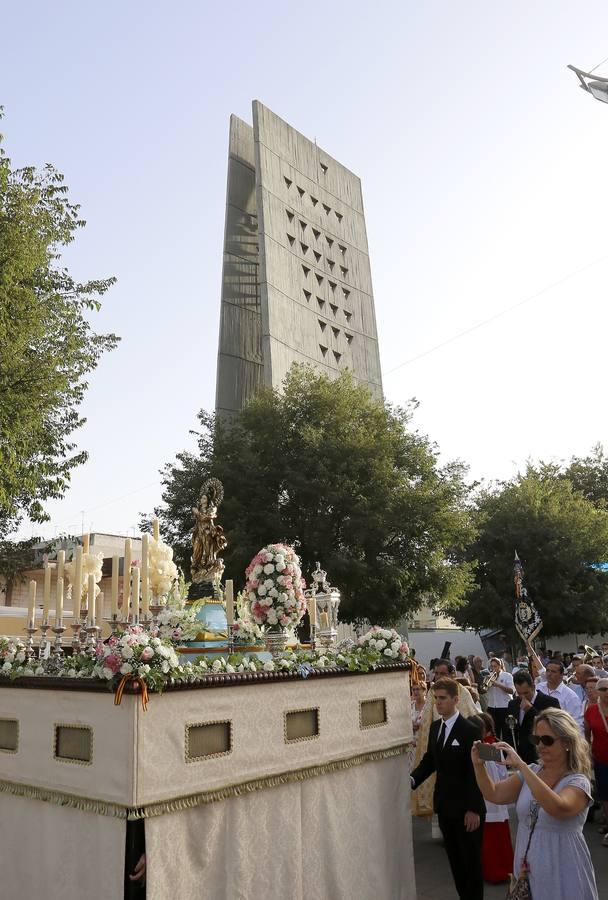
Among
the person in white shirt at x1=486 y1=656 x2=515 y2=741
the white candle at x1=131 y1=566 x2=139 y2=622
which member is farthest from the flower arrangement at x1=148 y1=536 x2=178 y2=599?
the person in white shirt at x1=486 y1=656 x2=515 y2=741

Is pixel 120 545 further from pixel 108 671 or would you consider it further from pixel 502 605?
pixel 108 671

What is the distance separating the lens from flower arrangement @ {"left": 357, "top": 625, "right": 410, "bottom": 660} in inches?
308

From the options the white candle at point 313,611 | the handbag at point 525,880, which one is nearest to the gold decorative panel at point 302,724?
the handbag at point 525,880

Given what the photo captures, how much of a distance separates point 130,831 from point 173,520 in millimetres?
25067

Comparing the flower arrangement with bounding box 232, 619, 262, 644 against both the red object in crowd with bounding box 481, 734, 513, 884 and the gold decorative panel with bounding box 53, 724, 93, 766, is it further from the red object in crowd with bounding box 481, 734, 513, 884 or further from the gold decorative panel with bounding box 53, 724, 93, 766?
the gold decorative panel with bounding box 53, 724, 93, 766

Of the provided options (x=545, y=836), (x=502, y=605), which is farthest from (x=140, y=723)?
(x=502, y=605)

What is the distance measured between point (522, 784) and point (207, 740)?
87.2 inches

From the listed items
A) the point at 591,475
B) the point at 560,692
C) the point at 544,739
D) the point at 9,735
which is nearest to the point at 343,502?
the point at 560,692

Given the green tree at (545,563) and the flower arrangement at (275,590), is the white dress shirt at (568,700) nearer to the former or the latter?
the flower arrangement at (275,590)

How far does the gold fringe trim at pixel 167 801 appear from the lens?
16.5 feet

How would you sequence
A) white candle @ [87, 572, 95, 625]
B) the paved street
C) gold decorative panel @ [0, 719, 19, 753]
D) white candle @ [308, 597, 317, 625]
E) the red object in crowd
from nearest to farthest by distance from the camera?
gold decorative panel @ [0, 719, 19, 753], white candle @ [87, 572, 95, 625], the paved street, the red object in crowd, white candle @ [308, 597, 317, 625]

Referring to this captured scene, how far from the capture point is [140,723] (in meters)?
5.06

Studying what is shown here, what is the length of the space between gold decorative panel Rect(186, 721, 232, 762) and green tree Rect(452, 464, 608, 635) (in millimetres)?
30997

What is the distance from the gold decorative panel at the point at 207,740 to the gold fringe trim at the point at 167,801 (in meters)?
0.25
